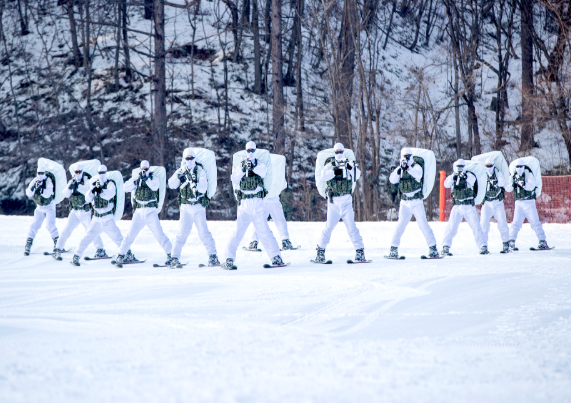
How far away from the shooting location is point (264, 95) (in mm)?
34469

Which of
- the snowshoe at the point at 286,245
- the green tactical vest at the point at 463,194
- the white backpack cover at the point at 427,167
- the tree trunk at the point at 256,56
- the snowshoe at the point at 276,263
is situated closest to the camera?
the snowshoe at the point at 276,263

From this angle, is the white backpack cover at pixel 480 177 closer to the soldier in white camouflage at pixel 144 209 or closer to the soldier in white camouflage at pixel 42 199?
the soldier in white camouflage at pixel 144 209

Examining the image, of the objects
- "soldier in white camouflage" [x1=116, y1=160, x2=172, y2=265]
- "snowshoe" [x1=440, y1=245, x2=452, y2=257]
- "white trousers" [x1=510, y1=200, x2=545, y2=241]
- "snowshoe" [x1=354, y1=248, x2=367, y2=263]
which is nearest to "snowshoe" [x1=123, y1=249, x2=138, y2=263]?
"soldier in white camouflage" [x1=116, y1=160, x2=172, y2=265]

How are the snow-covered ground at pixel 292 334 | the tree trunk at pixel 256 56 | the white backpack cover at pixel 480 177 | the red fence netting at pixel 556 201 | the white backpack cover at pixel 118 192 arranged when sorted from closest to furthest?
the snow-covered ground at pixel 292 334 → the white backpack cover at pixel 118 192 → the white backpack cover at pixel 480 177 → the red fence netting at pixel 556 201 → the tree trunk at pixel 256 56

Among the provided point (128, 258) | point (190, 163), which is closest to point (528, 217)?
point (190, 163)

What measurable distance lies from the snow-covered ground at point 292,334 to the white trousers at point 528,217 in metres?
2.73

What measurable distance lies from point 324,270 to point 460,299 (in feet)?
11.2

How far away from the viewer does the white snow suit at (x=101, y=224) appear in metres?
11.4

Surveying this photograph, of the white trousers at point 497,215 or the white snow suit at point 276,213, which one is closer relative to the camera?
the white trousers at point 497,215

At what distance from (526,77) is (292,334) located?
1085 inches

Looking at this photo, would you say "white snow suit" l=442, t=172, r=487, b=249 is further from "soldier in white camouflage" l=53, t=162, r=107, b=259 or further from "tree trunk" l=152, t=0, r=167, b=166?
"tree trunk" l=152, t=0, r=167, b=166

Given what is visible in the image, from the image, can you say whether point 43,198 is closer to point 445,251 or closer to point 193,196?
point 193,196

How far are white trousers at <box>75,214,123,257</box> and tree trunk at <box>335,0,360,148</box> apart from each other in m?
14.5

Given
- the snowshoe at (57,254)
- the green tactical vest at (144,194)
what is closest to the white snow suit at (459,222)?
the green tactical vest at (144,194)
